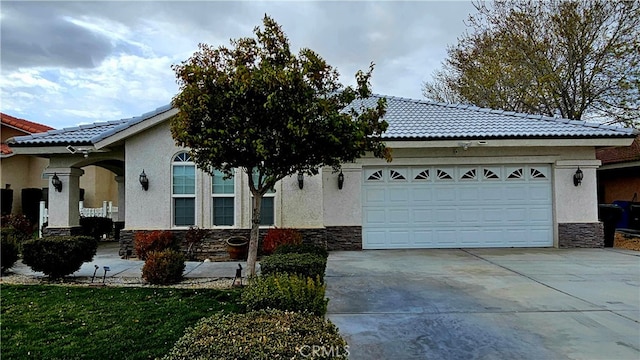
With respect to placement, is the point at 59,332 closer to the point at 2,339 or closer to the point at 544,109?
the point at 2,339

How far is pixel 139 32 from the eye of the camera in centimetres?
1059

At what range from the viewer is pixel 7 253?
879 cm

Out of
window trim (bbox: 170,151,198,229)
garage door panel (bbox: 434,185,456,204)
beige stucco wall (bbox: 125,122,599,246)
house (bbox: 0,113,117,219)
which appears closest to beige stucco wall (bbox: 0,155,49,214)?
house (bbox: 0,113,117,219)

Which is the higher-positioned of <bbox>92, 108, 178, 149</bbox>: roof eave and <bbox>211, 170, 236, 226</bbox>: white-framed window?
<bbox>92, 108, 178, 149</bbox>: roof eave

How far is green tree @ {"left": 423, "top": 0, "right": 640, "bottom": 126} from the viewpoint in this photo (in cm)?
1525

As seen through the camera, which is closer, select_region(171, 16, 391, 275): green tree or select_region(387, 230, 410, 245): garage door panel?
select_region(171, 16, 391, 275): green tree

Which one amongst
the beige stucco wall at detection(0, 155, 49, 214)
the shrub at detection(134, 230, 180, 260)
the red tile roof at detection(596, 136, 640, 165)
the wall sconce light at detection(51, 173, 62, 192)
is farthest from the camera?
the beige stucco wall at detection(0, 155, 49, 214)

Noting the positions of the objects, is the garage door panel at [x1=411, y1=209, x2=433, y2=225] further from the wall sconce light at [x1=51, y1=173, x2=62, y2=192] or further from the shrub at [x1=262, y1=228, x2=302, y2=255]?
the wall sconce light at [x1=51, y1=173, x2=62, y2=192]

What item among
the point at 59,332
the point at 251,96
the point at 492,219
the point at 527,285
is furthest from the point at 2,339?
the point at 492,219

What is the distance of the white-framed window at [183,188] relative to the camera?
1135 centimetres

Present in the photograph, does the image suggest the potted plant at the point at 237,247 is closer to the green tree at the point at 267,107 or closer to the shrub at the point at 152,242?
the shrub at the point at 152,242

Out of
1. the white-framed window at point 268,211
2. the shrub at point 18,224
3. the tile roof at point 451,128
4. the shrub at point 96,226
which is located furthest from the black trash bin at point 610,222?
the shrub at point 18,224

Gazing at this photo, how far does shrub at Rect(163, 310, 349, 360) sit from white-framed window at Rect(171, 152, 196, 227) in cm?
857

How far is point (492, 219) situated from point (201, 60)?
9.68m
